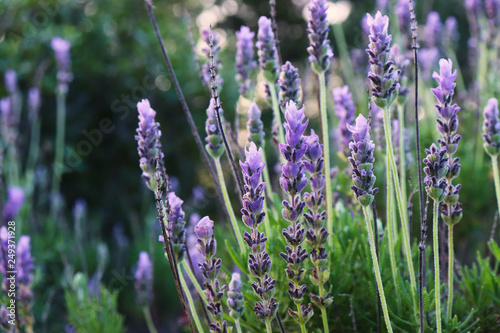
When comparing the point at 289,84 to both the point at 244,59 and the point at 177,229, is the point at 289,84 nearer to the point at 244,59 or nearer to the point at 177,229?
the point at 244,59

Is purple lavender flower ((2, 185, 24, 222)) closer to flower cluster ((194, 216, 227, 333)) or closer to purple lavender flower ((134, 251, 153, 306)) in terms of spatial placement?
purple lavender flower ((134, 251, 153, 306))

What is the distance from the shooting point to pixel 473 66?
3.82 m

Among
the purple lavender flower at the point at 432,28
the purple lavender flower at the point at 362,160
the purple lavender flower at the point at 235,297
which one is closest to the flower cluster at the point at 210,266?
the purple lavender flower at the point at 235,297

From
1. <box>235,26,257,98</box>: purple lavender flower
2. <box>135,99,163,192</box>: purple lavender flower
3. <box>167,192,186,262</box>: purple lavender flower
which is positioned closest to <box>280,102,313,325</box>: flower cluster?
<box>167,192,186,262</box>: purple lavender flower

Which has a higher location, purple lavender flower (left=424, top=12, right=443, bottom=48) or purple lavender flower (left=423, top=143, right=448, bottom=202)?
purple lavender flower (left=424, top=12, right=443, bottom=48)

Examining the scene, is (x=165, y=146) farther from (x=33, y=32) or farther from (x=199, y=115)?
(x=33, y=32)

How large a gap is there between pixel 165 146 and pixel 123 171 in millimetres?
445

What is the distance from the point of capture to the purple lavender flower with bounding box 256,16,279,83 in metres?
1.51

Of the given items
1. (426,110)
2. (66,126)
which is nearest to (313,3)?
(426,110)

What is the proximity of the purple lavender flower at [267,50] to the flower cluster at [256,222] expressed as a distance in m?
0.55

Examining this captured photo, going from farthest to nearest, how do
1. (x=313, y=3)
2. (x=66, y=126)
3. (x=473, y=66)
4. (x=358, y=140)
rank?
(x=66, y=126) → (x=473, y=66) → (x=313, y=3) → (x=358, y=140)

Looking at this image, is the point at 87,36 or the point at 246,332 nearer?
the point at 246,332

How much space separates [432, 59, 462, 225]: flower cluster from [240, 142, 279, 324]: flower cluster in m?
0.41

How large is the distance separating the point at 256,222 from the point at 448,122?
47cm
